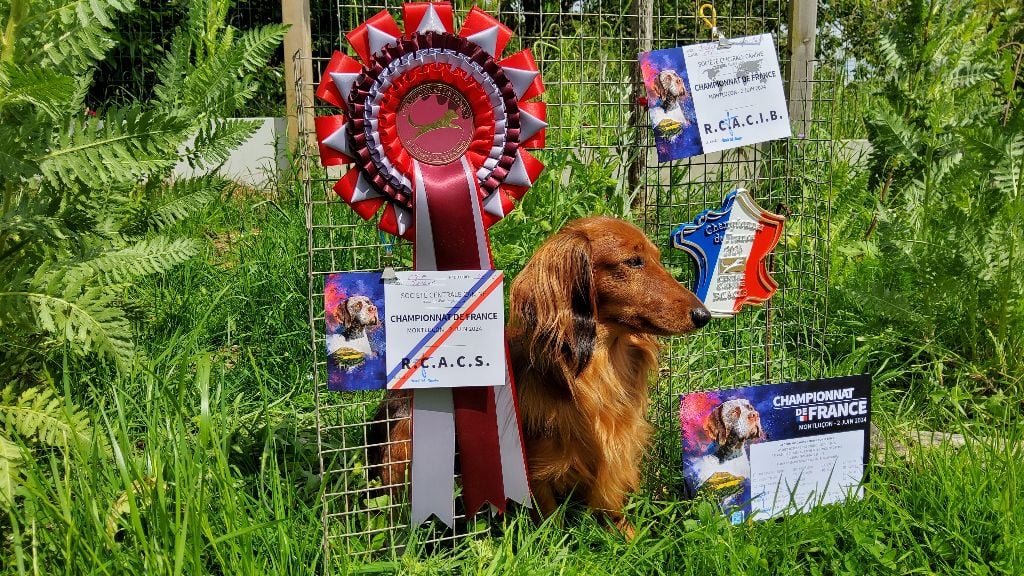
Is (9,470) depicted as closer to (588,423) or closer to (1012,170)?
(588,423)

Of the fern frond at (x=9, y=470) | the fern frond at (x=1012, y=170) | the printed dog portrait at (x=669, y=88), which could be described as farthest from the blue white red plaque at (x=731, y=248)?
the fern frond at (x=9, y=470)

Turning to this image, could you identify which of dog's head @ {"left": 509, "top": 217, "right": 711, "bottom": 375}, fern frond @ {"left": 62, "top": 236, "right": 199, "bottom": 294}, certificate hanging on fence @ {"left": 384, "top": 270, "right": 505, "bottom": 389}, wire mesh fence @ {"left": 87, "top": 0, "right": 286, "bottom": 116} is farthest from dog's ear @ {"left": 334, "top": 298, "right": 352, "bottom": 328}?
wire mesh fence @ {"left": 87, "top": 0, "right": 286, "bottom": 116}

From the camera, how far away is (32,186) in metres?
2.44

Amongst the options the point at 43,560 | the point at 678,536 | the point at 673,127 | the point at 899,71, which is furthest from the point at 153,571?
the point at 899,71

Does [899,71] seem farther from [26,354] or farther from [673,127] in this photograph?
[26,354]

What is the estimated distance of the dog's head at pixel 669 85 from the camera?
2318mm

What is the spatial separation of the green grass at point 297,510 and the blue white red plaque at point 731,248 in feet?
2.15

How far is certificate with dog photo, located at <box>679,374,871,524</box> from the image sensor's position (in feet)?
8.06

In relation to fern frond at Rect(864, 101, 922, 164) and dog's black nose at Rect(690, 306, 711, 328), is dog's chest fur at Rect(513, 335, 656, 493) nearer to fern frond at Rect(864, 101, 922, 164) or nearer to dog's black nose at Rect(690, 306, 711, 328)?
dog's black nose at Rect(690, 306, 711, 328)

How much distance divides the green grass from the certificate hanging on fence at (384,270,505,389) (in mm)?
444

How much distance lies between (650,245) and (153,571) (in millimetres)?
1552

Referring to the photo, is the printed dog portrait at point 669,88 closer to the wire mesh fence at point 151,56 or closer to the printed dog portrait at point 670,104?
the printed dog portrait at point 670,104

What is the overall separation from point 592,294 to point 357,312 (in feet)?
2.24

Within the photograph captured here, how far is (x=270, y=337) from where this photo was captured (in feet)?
11.4
